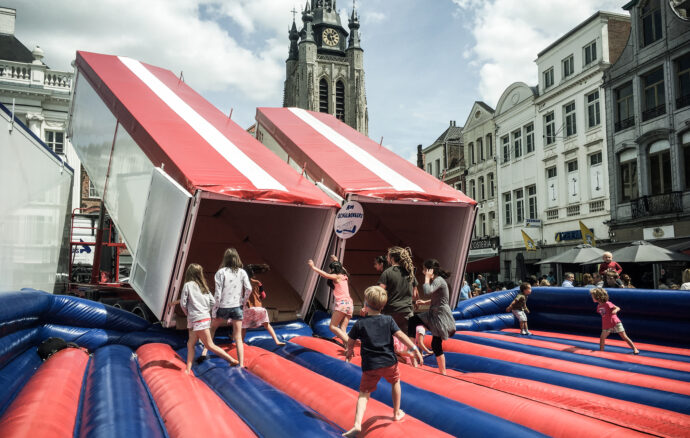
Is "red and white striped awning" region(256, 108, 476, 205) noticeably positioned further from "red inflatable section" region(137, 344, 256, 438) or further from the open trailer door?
"red inflatable section" region(137, 344, 256, 438)

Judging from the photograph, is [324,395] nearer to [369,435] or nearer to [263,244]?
[369,435]

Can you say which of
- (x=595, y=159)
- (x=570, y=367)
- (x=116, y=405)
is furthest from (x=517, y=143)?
(x=116, y=405)

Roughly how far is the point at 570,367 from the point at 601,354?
1.37 meters

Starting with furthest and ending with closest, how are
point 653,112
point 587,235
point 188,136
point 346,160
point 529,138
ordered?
point 529,138 → point 587,235 → point 653,112 → point 346,160 → point 188,136

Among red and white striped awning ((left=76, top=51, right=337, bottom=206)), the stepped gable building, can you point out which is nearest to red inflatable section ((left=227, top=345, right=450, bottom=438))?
red and white striped awning ((left=76, top=51, right=337, bottom=206))

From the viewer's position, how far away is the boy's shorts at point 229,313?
245 inches

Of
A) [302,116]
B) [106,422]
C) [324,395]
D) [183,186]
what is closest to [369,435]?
[324,395]

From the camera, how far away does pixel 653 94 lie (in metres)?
19.0

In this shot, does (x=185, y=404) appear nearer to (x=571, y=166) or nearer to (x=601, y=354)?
(x=601, y=354)

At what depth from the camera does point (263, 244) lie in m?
10.5

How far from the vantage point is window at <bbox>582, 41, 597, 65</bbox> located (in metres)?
22.4

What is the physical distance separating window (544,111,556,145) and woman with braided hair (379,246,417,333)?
825 inches

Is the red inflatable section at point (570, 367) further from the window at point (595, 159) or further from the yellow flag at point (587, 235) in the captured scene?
the window at point (595, 159)

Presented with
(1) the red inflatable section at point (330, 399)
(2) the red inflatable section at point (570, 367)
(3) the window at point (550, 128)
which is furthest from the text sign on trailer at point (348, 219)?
(3) the window at point (550, 128)
